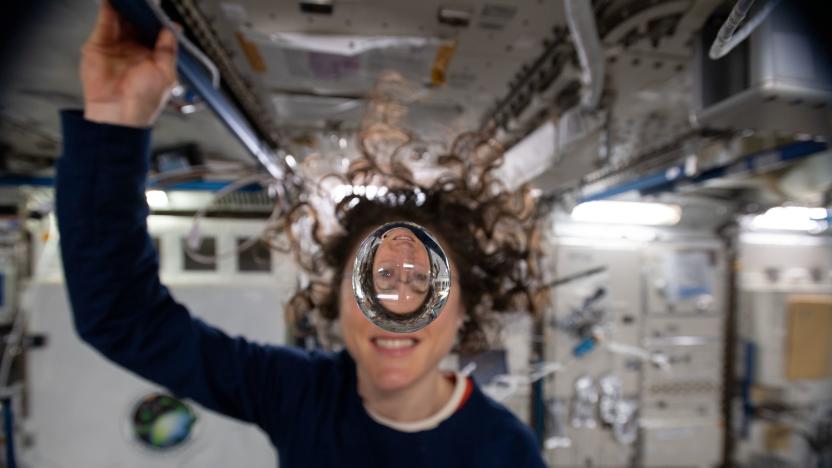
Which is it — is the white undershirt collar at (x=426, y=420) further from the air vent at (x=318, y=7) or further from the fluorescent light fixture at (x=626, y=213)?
the fluorescent light fixture at (x=626, y=213)

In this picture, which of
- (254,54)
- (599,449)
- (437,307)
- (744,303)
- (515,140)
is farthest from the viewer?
(744,303)

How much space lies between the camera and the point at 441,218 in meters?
0.69

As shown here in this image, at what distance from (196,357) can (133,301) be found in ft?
0.56

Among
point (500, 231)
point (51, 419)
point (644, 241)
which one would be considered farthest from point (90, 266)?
point (644, 241)

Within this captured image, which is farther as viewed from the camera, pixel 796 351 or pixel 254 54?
pixel 796 351

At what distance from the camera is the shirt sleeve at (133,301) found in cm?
59

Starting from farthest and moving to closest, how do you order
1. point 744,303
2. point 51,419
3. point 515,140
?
point 744,303, point 51,419, point 515,140

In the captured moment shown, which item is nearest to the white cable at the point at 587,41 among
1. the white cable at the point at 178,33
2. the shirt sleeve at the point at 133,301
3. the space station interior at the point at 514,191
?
the space station interior at the point at 514,191

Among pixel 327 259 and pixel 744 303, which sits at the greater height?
pixel 327 259

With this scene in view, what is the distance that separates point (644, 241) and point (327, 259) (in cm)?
237

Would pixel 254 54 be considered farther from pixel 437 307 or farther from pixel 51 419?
pixel 51 419

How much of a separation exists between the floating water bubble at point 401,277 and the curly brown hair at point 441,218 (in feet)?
0.65

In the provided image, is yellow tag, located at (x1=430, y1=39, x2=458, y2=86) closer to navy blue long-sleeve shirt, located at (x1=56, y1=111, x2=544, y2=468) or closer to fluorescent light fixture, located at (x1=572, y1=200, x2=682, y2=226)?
navy blue long-sleeve shirt, located at (x1=56, y1=111, x2=544, y2=468)

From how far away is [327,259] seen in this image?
2.97 feet
